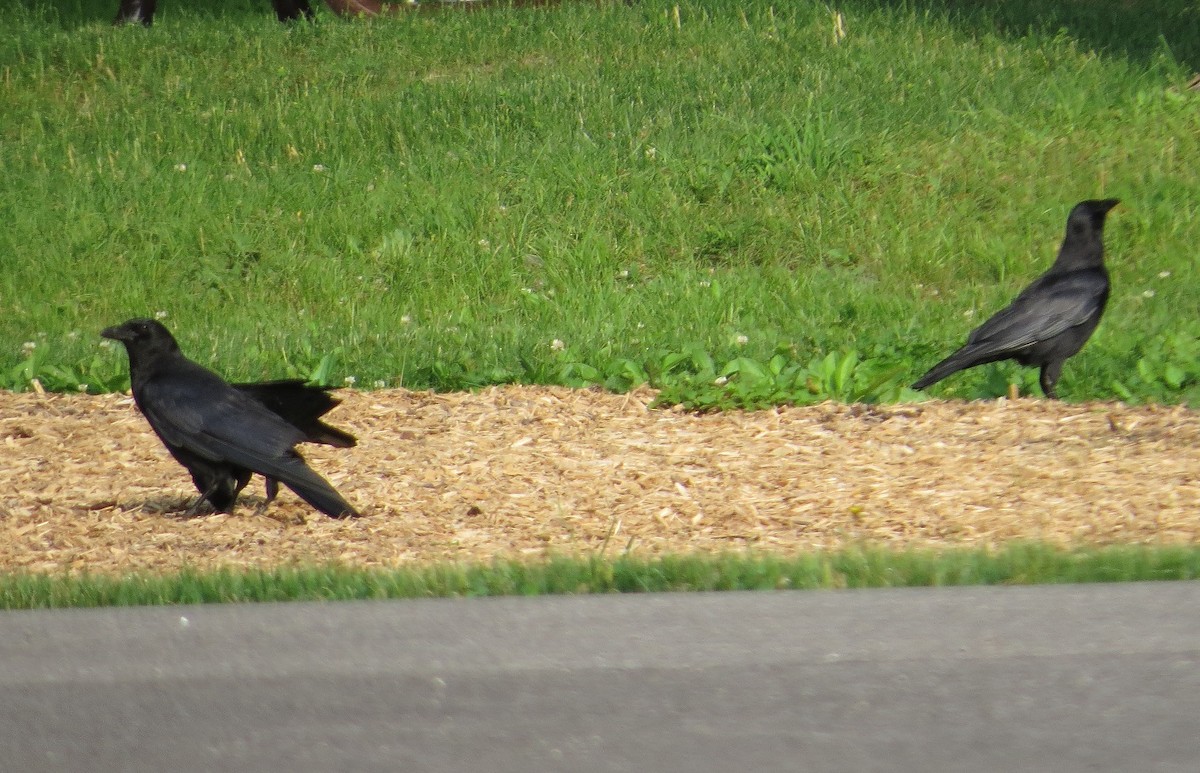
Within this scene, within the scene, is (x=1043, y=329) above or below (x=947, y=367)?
above

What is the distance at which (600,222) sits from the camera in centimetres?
1140

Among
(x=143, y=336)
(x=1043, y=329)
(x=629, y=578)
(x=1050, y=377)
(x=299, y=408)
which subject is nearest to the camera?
(x=629, y=578)

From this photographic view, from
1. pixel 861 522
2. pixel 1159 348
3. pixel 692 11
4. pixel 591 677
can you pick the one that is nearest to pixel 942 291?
pixel 1159 348

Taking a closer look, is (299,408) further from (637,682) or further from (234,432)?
(637,682)

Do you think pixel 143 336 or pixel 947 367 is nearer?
pixel 143 336


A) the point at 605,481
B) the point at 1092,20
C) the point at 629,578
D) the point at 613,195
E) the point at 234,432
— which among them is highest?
the point at 1092,20

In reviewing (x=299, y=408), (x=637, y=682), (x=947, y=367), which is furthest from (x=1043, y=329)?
(x=637, y=682)

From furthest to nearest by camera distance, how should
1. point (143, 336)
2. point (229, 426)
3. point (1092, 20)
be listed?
point (1092, 20) → point (143, 336) → point (229, 426)

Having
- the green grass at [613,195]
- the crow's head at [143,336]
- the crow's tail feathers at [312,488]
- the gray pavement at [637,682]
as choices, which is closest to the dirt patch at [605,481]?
the crow's tail feathers at [312,488]

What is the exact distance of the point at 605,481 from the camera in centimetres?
645

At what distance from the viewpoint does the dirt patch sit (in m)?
5.59

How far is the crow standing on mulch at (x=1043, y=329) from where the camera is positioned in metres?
7.59

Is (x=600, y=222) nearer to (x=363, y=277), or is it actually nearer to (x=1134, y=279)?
(x=363, y=277)

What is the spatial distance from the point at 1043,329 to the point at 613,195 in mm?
4794
